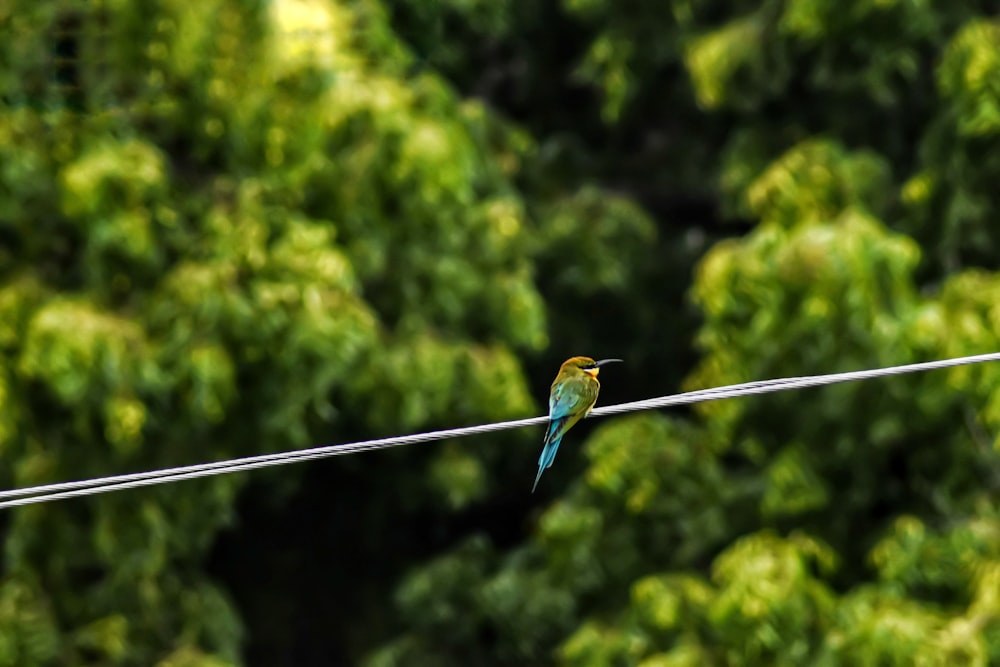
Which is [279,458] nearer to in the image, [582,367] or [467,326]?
[582,367]

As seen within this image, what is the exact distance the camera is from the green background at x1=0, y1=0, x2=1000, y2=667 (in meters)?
6.93

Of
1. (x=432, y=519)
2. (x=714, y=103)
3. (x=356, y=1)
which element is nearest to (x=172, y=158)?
(x=356, y=1)

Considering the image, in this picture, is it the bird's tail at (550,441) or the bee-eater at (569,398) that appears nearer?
the bee-eater at (569,398)

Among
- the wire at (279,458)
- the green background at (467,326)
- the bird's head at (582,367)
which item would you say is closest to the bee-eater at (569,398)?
the bird's head at (582,367)

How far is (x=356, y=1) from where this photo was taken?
820 centimetres

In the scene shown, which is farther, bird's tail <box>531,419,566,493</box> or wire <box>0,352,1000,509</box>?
bird's tail <box>531,419,566,493</box>

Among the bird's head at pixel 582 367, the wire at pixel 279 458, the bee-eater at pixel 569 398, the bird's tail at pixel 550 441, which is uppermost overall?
the wire at pixel 279 458

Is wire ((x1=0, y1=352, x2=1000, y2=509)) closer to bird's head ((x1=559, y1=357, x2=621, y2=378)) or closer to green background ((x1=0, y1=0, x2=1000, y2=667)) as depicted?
bird's head ((x1=559, y1=357, x2=621, y2=378))

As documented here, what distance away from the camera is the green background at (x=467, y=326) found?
6.93 meters

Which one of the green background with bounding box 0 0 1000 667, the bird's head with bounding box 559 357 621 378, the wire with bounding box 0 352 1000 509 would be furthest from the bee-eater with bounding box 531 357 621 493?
the green background with bounding box 0 0 1000 667

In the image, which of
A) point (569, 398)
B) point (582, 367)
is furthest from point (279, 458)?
point (582, 367)

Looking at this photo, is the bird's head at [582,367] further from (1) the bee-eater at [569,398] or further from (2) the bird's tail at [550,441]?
(2) the bird's tail at [550,441]

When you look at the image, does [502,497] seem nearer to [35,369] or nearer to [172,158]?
[172,158]

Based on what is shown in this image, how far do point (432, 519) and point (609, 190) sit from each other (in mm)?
1800
